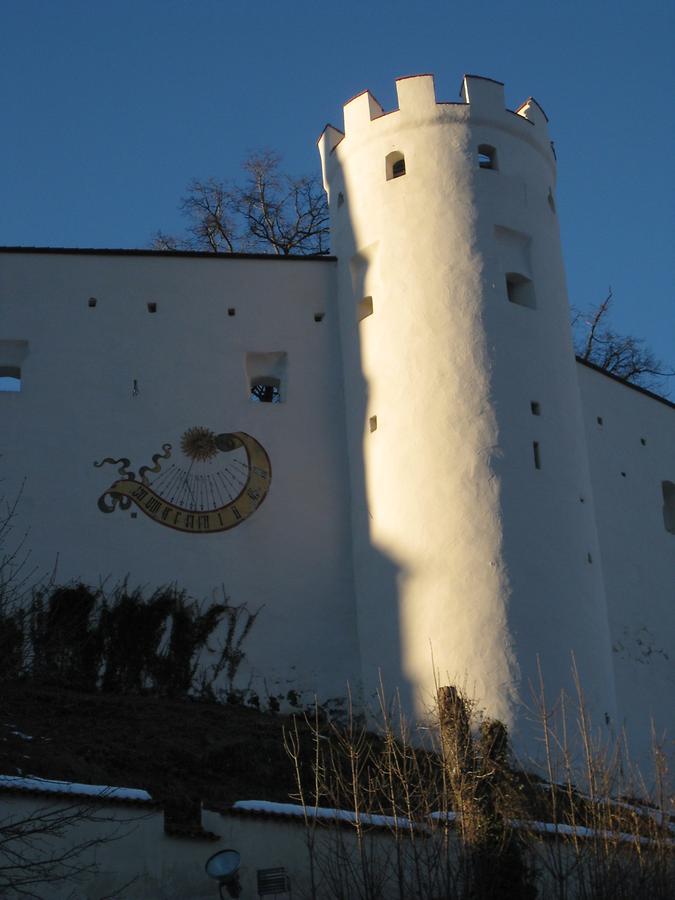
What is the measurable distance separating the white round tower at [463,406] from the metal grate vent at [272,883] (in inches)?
203

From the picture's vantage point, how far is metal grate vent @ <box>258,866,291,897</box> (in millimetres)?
11781

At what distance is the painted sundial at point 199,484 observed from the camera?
18.6 metres

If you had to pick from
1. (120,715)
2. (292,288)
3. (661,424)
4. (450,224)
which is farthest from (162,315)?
(661,424)

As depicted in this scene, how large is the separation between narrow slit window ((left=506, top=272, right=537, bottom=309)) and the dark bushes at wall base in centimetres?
564

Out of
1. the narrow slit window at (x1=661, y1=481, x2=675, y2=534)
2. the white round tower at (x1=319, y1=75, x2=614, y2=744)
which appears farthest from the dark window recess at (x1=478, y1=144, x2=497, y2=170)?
the narrow slit window at (x1=661, y1=481, x2=675, y2=534)

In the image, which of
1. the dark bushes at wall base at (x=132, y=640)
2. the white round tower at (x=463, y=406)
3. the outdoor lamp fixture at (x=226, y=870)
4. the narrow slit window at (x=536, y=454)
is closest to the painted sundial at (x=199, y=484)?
the dark bushes at wall base at (x=132, y=640)

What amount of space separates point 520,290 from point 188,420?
488 centimetres

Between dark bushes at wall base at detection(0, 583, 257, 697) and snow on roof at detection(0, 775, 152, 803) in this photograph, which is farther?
dark bushes at wall base at detection(0, 583, 257, 697)

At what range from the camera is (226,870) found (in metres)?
11.3

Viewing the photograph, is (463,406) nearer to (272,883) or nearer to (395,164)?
(395,164)

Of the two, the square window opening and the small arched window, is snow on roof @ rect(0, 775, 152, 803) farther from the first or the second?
the small arched window

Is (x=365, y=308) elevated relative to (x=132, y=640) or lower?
elevated

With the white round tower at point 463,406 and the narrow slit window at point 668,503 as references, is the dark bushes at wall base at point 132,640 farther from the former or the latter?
the narrow slit window at point 668,503

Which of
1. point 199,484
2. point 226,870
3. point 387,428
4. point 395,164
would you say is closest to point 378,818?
point 226,870
